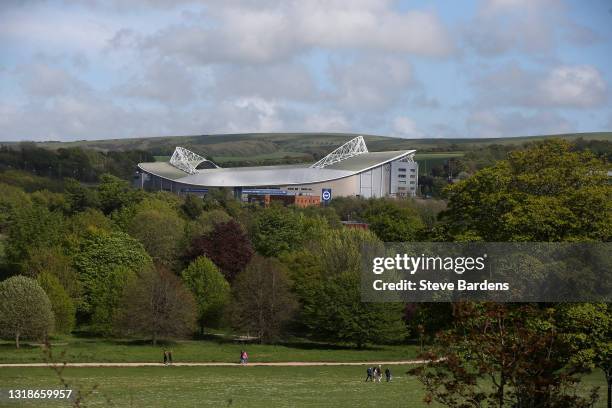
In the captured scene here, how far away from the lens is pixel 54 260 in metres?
63.0

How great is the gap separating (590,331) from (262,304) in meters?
32.9

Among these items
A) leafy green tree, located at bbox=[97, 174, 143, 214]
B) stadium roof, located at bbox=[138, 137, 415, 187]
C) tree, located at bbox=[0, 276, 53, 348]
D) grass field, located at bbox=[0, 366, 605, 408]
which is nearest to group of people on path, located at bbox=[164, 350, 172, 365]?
grass field, located at bbox=[0, 366, 605, 408]

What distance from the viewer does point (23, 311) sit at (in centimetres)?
5141

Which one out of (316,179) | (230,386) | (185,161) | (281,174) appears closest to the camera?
(230,386)

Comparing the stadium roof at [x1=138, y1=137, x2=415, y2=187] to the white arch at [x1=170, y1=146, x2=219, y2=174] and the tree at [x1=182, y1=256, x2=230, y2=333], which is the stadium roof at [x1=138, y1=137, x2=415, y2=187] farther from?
the tree at [x1=182, y1=256, x2=230, y2=333]

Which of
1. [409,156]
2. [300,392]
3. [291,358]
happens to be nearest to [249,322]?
[291,358]

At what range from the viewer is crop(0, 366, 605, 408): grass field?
30391 millimetres

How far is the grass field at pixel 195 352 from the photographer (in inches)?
1847

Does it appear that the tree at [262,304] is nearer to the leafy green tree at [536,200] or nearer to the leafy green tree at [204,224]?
the leafy green tree at [204,224]

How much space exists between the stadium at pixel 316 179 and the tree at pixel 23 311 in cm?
10806

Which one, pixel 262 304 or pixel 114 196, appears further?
pixel 114 196

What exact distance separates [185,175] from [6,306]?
129 m

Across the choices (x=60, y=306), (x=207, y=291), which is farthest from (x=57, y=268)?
(x=207, y=291)

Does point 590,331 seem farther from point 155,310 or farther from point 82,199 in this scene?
point 82,199
